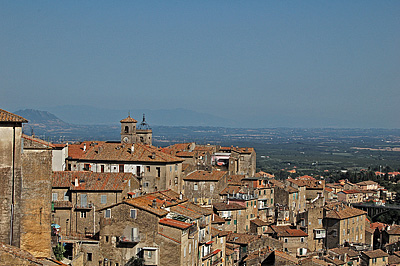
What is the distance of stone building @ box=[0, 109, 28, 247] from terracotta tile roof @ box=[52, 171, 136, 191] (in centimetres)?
2059

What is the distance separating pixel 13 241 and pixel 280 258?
2748cm

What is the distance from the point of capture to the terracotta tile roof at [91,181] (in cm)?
5047

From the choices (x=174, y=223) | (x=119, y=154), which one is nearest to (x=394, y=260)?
(x=119, y=154)

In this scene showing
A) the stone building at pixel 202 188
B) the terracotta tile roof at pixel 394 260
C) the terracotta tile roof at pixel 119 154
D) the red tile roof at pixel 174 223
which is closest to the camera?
the red tile roof at pixel 174 223

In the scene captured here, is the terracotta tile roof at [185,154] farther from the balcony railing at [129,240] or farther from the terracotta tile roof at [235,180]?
the balcony railing at [129,240]

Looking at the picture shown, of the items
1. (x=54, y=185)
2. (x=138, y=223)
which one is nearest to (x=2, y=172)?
(x=138, y=223)

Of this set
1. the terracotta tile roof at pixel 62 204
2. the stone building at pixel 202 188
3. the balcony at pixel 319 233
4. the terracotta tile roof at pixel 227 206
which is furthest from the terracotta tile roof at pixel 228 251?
the balcony at pixel 319 233

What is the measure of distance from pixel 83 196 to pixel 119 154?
12836mm

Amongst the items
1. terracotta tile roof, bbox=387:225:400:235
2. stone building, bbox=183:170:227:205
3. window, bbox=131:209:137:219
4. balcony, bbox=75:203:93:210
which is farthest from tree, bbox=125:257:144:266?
terracotta tile roof, bbox=387:225:400:235

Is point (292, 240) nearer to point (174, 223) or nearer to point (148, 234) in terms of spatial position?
point (174, 223)

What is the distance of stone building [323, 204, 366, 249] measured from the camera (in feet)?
224

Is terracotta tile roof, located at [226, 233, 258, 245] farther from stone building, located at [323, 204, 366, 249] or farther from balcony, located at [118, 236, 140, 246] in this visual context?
balcony, located at [118, 236, 140, 246]

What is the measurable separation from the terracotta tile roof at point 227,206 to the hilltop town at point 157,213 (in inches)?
4.7

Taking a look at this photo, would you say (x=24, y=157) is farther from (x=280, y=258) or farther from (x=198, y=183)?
(x=198, y=183)
